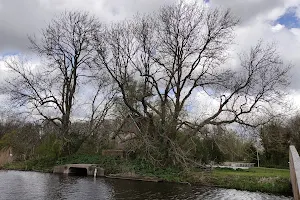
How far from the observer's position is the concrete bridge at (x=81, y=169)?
96.8 feet

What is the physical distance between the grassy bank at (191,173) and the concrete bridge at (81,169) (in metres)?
0.62

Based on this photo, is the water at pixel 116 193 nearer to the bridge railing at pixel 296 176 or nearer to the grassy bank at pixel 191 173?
the grassy bank at pixel 191 173

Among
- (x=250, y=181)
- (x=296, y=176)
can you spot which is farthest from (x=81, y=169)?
(x=296, y=176)

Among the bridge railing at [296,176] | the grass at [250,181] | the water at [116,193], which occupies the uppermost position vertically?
the bridge railing at [296,176]

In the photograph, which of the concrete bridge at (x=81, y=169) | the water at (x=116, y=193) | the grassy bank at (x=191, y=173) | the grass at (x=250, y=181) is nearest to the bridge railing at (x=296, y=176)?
the water at (x=116, y=193)

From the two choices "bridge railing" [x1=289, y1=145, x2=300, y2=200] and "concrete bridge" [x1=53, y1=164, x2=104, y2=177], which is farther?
"concrete bridge" [x1=53, y1=164, x2=104, y2=177]

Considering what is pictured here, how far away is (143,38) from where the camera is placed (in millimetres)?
30734

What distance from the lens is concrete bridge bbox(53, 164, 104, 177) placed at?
96.8 ft

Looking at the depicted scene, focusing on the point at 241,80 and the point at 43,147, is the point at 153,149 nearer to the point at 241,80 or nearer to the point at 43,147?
the point at 241,80

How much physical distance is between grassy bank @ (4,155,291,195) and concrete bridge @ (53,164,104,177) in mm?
623

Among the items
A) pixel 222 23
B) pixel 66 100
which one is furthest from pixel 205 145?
pixel 66 100

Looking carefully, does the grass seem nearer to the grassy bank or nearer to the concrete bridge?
the grassy bank

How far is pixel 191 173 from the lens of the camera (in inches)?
993

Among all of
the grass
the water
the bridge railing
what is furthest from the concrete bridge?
the bridge railing
